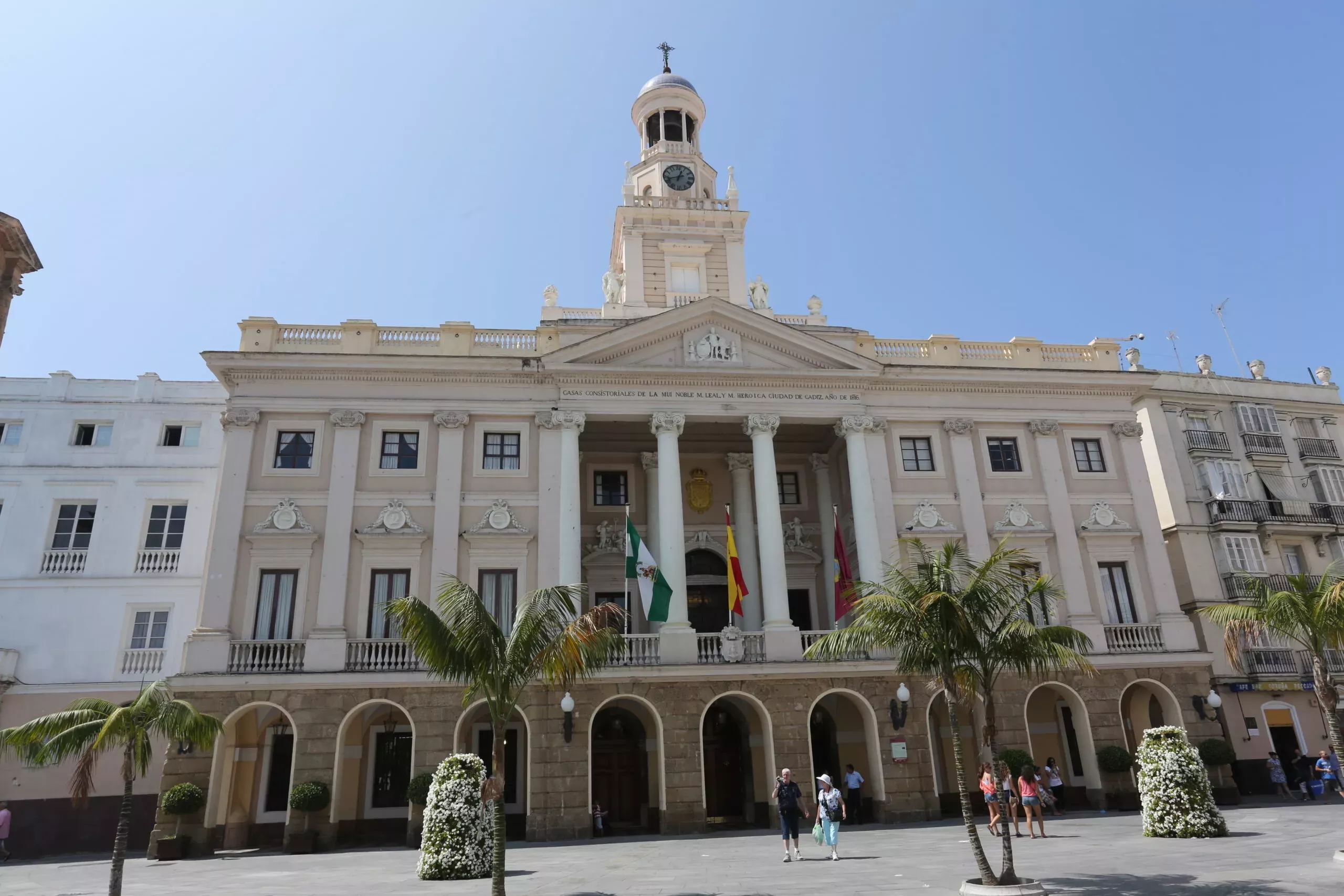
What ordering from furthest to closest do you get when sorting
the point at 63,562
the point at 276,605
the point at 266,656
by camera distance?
the point at 63,562
the point at 276,605
the point at 266,656

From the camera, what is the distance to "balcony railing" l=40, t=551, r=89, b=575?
27.5 meters

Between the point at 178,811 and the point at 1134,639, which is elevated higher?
the point at 1134,639

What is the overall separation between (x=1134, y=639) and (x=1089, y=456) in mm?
6191

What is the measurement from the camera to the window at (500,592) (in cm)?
2562

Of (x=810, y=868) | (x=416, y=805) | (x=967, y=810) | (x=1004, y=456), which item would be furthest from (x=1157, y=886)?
(x=1004, y=456)

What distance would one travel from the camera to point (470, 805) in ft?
51.6

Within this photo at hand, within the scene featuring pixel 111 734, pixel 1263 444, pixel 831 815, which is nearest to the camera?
pixel 111 734

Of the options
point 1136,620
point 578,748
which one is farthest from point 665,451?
point 1136,620

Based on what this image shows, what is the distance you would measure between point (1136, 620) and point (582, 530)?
58.8 feet

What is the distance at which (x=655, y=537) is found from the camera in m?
29.0

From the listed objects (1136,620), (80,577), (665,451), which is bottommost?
(1136,620)

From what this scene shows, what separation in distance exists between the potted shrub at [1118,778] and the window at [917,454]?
9.69m

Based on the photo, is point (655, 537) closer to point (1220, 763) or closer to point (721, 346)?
point (721, 346)

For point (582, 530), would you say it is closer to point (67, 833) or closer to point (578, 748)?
point (578, 748)
